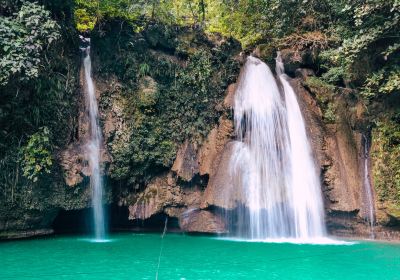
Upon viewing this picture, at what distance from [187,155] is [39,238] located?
5.44 meters

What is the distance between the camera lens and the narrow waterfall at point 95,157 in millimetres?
12594

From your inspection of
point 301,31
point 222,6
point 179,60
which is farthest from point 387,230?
point 222,6

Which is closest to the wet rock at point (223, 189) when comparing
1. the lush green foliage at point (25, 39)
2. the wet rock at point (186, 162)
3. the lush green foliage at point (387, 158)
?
the wet rock at point (186, 162)

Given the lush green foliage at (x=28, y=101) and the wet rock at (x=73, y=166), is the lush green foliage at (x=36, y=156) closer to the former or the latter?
the lush green foliage at (x=28, y=101)

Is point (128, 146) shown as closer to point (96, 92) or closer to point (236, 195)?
point (96, 92)

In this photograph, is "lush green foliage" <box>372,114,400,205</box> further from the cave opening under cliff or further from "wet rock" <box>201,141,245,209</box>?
the cave opening under cliff

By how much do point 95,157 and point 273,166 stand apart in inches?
230

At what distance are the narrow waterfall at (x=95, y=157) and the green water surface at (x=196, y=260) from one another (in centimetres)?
161

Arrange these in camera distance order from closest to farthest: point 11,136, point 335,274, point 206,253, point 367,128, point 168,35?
1. point 335,274
2. point 206,253
3. point 11,136
4. point 367,128
5. point 168,35

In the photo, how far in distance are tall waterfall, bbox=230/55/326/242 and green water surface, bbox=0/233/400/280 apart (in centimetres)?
137

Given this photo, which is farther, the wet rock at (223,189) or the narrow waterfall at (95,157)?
the narrow waterfall at (95,157)

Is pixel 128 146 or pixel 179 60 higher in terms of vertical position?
pixel 179 60

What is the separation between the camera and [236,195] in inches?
475

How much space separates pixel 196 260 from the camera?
28.3 ft
